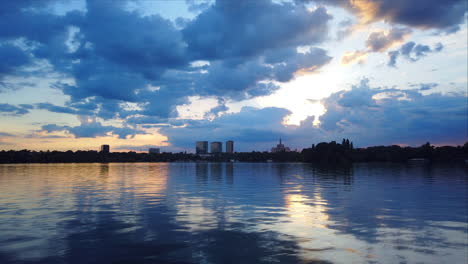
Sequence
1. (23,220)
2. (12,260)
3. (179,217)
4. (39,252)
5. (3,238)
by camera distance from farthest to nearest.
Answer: (179,217), (23,220), (3,238), (39,252), (12,260)

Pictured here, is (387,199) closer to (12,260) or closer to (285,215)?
(285,215)

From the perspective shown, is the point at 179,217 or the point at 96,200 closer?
the point at 179,217

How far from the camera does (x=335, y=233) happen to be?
23891 millimetres

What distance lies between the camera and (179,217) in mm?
30156

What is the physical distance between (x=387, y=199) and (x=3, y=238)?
41129 mm


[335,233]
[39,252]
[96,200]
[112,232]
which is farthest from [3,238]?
[335,233]

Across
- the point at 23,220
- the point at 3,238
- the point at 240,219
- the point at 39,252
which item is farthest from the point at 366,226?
the point at 23,220

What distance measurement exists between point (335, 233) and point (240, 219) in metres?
8.56

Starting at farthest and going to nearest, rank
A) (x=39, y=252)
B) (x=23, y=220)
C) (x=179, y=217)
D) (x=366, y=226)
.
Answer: (x=179, y=217), (x=23, y=220), (x=366, y=226), (x=39, y=252)

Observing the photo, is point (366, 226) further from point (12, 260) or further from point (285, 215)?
point (12, 260)

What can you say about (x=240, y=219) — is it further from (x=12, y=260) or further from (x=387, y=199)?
(x=387, y=199)

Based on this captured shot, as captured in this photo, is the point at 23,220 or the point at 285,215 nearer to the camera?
the point at 23,220

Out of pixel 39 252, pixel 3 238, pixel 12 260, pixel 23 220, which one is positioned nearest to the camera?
pixel 12 260

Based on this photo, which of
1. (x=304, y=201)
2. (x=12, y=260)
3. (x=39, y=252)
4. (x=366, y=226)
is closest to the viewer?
(x=12, y=260)
